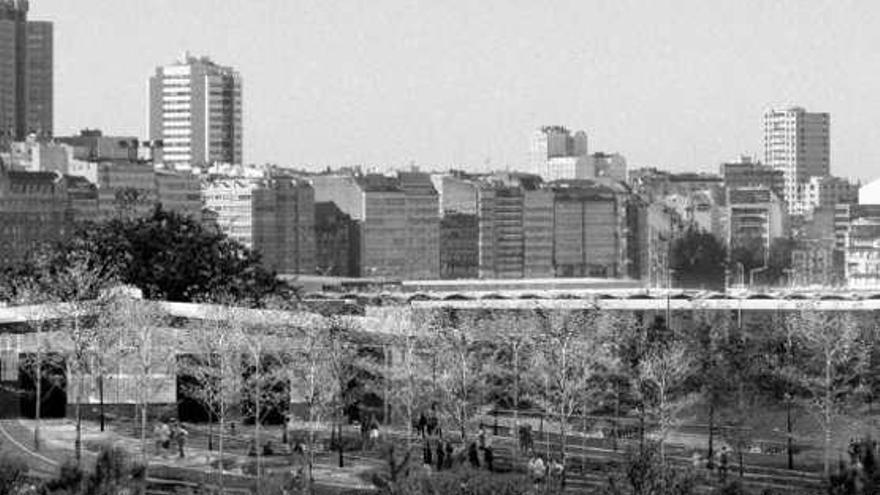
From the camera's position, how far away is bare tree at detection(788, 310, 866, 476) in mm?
51894

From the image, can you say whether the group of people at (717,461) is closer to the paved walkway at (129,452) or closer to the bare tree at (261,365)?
the paved walkway at (129,452)

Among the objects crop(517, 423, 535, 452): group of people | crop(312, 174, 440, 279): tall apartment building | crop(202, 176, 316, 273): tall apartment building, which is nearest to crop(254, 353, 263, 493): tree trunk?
crop(517, 423, 535, 452): group of people

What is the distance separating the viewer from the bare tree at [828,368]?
51.9 m

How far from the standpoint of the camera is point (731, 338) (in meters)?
67.6

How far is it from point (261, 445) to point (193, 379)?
7.36m

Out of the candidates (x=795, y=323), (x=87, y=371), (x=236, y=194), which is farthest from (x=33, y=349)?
(x=236, y=194)

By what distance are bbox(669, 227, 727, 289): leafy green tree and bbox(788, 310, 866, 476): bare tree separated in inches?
4619

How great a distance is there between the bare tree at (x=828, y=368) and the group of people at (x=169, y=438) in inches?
462

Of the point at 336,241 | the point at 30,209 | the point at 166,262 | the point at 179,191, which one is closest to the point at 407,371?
the point at 166,262

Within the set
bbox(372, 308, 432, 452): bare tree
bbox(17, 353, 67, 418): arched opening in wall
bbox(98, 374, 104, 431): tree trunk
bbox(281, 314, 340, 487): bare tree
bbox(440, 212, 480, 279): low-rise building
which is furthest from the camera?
bbox(440, 212, 480, 279): low-rise building

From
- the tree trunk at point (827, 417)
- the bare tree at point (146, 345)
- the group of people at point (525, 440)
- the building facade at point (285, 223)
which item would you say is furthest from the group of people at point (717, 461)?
the building facade at point (285, 223)

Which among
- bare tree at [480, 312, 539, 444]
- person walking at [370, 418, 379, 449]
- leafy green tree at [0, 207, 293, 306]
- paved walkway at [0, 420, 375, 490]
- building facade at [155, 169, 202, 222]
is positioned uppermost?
building facade at [155, 169, 202, 222]

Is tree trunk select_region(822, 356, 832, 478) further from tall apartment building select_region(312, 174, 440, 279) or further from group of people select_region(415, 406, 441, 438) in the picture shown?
tall apartment building select_region(312, 174, 440, 279)

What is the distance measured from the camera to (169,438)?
5075 cm
